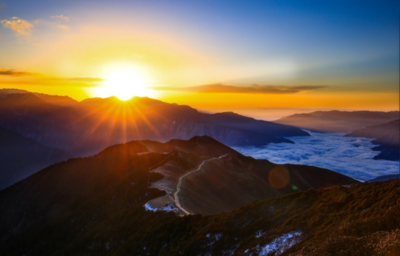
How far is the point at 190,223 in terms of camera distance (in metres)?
33.7

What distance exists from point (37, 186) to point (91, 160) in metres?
24.3

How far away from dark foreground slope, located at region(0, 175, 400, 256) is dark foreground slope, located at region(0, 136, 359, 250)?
4454 mm

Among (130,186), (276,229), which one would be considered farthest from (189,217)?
(130,186)

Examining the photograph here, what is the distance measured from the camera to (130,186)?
59.5m

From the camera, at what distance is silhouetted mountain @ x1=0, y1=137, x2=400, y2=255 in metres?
20.6

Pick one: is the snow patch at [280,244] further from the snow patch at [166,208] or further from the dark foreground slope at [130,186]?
the snow patch at [166,208]

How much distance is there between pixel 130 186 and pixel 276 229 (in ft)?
142

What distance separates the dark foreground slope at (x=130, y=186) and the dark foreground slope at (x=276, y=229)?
4454 millimetres

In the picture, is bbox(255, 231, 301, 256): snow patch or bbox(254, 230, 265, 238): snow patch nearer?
bbox(255, 231, 301, 256): snow patch

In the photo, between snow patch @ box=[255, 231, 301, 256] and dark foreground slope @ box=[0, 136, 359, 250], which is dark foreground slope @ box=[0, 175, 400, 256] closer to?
snow patch @ box=[255, 231, 301, 256]

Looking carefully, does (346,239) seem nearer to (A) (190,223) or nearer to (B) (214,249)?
(B) (214,249)

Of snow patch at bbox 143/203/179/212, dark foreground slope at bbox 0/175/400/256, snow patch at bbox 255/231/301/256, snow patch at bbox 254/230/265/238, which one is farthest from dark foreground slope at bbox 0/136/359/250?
snow patch at bbox 255/231/301/256

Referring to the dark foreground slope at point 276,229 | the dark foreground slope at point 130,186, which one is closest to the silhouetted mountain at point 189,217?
the dark foreground slope at point 276,229

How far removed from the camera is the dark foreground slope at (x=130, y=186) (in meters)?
52.7
